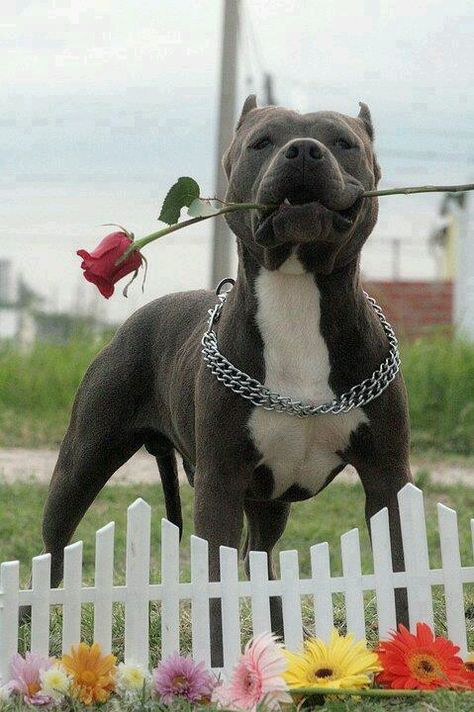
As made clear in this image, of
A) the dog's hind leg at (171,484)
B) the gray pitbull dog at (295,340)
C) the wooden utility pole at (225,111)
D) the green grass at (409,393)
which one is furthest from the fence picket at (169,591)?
the wooden utility pole at (225,111)

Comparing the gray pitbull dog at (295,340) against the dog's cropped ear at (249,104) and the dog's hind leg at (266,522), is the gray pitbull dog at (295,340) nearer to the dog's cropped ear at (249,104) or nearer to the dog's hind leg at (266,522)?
the dog's cropped ear at (249,104)

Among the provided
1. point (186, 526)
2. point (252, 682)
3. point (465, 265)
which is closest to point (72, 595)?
point (252, 682)

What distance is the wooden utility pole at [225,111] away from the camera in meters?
11.1

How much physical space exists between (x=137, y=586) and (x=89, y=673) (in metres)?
0.26

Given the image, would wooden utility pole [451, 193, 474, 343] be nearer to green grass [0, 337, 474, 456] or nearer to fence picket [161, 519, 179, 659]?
green grass [0, 337, 474, 456]

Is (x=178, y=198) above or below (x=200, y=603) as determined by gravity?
above

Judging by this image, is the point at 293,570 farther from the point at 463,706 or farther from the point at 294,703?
the point at 463,706


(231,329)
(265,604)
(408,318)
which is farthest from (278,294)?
(408,318)

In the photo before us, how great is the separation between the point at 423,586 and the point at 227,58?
8.65m

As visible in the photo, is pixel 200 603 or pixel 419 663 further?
pixel 200 603

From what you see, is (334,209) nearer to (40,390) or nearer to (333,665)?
(333,665)

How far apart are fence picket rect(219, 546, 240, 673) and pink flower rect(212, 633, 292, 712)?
0.50 feet

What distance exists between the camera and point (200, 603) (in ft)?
10.5

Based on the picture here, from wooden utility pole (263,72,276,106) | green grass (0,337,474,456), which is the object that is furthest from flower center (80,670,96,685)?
wooden utility pole (263,72,276,106)
